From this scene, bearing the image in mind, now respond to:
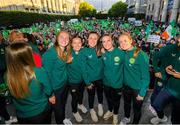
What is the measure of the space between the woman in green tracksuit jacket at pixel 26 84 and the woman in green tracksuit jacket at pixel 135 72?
1594 mm

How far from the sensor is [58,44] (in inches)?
137

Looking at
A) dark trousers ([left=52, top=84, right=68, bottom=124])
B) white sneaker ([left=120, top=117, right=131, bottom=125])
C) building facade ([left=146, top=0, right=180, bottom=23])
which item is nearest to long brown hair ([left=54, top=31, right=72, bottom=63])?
dark trousers ([left=52, top=84, right=68, bottom=124])

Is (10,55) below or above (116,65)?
above

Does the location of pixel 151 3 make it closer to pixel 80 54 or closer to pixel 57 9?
pixel 57 9

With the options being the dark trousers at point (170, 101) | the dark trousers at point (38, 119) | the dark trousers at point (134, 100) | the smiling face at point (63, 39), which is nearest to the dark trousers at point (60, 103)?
the smiling face at point (63, 39)

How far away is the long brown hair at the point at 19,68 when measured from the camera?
2.14 metres

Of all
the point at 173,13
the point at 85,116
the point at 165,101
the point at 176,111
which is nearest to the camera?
the point at 176,111

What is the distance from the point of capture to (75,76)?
3.88m

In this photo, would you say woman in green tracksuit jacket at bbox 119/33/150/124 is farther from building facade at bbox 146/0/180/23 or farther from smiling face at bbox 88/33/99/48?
building facade at bbox 146/0/180/23

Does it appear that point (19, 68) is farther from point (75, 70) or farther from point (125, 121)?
point (125, 121)

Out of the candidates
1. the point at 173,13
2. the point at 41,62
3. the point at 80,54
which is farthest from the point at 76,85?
the point at 173,13

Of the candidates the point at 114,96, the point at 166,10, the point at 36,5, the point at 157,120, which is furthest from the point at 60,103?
the point at 36,5

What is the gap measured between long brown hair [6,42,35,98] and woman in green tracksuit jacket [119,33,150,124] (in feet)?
6.00

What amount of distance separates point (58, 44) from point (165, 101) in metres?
2.12
